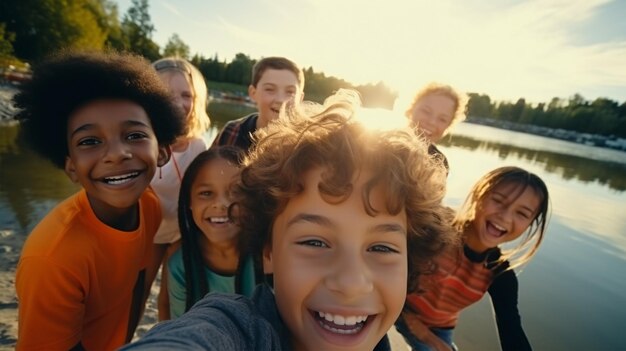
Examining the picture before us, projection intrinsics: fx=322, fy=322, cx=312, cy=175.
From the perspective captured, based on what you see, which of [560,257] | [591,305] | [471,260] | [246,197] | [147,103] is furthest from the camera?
[560,257]

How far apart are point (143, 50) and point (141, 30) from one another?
5443mm

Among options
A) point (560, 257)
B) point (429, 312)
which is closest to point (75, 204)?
point (429, 312)

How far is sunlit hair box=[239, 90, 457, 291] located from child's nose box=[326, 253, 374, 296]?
0.21 meters

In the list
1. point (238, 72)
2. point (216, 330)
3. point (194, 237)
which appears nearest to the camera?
point (216, 330)

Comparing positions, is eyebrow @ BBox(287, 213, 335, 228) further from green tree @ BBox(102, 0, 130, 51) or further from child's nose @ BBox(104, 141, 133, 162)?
green tree @ BBox(102, 0, 130, 51)

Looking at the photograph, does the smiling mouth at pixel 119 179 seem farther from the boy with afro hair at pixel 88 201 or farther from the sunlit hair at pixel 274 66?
the sunlit hair at pixel 274 66

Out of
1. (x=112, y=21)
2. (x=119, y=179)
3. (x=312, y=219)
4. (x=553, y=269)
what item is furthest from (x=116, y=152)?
(x=112, y=21)

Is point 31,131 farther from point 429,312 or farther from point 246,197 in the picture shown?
point 429,312

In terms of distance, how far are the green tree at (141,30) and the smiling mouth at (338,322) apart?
58225 mm

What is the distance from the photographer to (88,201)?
1.82m

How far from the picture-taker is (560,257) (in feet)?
22.7

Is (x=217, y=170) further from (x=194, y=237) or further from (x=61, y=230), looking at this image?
(x=61, y=230)

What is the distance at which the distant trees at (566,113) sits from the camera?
3034 inches

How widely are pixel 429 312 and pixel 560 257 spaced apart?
238 inches
